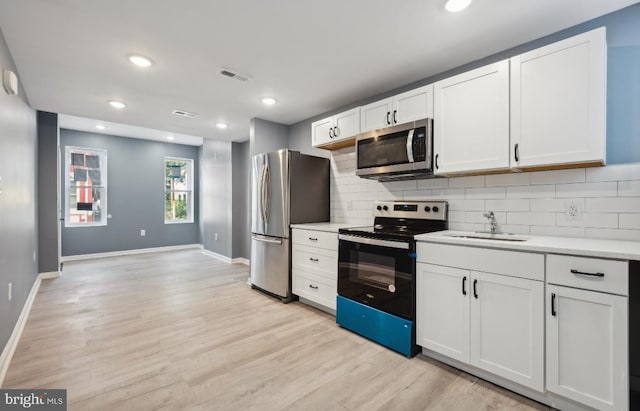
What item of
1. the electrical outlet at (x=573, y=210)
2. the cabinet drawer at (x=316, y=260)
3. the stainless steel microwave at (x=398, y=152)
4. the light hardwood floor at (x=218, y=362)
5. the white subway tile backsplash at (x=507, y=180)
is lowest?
the light hardwood floor at (x=218, y=362)

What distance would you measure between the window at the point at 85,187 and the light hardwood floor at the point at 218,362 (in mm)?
3013

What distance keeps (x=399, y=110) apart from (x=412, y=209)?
0.95 m

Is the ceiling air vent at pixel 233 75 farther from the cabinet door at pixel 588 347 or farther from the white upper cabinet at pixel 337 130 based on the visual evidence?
the cabinet door at pixel 588 347

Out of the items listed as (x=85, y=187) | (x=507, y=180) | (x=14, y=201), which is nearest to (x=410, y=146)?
(x=507, y=180)

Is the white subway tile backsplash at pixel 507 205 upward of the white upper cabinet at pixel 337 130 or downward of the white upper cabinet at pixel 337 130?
downward

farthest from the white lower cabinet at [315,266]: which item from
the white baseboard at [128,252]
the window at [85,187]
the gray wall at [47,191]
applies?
the window at [85,187]

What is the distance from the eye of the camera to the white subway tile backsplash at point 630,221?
1.78 metres

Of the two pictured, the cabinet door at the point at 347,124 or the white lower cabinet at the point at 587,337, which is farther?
the cabinet door at the point at 347,124

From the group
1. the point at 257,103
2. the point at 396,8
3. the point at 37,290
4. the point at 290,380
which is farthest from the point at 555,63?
the point at 37,290

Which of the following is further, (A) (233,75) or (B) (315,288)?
(B) (315,288)

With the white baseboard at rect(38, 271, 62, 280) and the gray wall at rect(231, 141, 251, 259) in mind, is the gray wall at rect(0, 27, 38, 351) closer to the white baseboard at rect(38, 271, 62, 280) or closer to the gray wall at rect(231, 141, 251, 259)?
the white baseboard at rect(38, 271, 62, 280)

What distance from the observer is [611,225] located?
1.86m

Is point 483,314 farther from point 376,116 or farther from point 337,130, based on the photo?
point 337,130

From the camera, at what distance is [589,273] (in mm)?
1500
